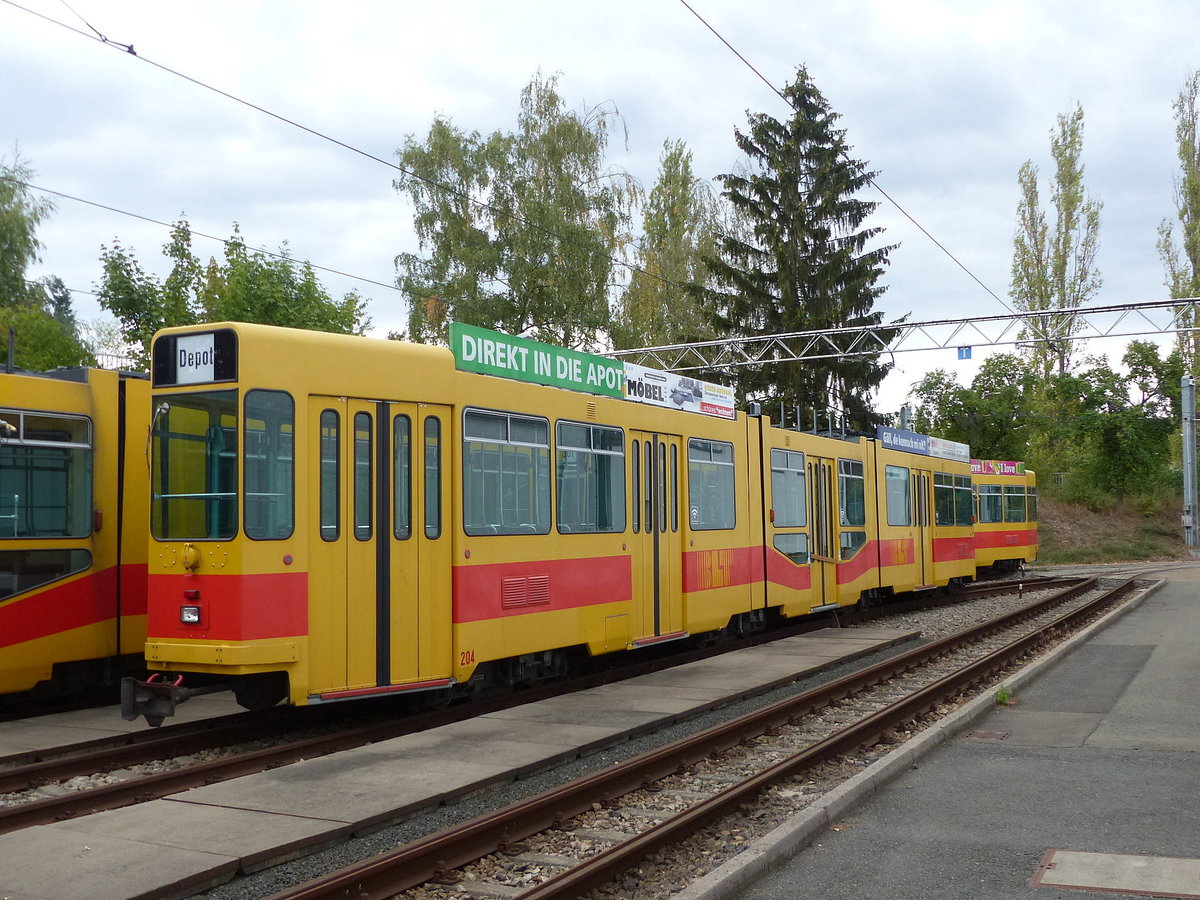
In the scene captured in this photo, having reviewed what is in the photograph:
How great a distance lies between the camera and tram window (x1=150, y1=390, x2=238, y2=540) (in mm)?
8578

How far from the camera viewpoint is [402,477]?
30.5ft

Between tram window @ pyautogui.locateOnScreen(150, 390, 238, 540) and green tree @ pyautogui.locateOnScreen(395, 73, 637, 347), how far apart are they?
1056 inches

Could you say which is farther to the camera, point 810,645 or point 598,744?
point 810,645

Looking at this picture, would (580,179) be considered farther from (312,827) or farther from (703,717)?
(312,827)

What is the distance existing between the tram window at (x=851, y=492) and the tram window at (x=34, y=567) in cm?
1236

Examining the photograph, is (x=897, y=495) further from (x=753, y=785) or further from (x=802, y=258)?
(x=802, y=258)

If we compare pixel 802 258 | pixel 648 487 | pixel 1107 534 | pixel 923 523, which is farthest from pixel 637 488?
pixel 1107 534

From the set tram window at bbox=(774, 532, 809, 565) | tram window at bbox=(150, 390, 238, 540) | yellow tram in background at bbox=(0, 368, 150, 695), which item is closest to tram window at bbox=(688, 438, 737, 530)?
tram window at bbox=(774, 532, 809, 565)

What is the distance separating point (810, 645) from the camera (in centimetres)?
1509

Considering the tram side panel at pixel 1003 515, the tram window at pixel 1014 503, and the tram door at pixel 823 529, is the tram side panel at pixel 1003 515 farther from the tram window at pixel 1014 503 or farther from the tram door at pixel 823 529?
the tram door at pixel 823 529

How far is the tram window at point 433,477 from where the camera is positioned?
373 inches

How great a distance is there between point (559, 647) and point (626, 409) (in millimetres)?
2758

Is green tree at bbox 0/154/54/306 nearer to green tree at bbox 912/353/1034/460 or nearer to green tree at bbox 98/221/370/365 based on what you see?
green tree at bbox 98/221/370/365

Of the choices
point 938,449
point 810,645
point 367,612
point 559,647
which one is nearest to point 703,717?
point 559,647
